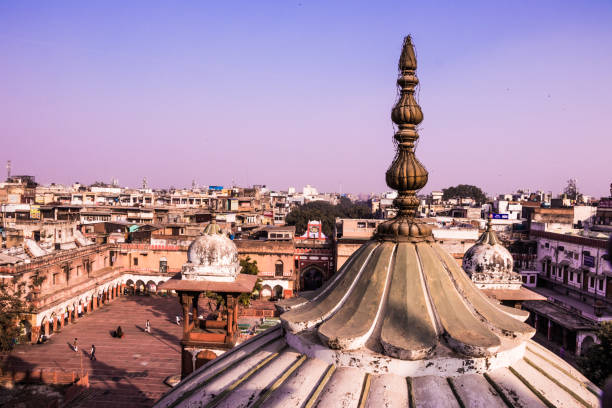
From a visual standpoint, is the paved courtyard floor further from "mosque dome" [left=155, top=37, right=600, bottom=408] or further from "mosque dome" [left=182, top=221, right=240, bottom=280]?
"mosque dome" [left=155, top=37, right=600, bottom=408]

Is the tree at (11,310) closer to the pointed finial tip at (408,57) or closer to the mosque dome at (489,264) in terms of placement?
the mosque dome at (489,264)

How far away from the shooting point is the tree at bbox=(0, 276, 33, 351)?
21172mm

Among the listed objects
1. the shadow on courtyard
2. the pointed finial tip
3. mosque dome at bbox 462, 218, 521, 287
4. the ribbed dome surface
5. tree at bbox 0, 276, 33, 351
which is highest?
the pointed finial tip

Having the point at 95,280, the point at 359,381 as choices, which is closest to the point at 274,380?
the point at 359,381

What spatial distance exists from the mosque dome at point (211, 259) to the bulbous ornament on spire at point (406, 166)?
960 centimetres

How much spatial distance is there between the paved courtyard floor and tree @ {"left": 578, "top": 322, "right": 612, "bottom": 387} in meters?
16.6

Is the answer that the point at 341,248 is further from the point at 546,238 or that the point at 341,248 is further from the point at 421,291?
the point at 421,291

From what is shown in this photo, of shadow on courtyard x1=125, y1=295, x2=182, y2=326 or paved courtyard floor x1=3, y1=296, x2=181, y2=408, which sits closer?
paved courtyard floor x1=3, y1=296, x2=181, y2=408

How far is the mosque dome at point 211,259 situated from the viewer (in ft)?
44.5

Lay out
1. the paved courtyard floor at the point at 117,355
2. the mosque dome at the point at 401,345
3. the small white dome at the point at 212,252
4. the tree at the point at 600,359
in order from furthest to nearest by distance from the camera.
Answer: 1. the paved courtyard floor at the point at 117,355
2. the tree at the point at 600,359
3. the small white dome at the point at 212,252
4. the mosque dome at the point at 401,345

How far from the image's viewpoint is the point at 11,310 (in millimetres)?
24594

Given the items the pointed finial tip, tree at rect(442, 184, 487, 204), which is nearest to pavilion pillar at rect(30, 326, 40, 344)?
the pointed finial tip

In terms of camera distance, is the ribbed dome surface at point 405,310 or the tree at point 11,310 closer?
the ribbed dome surface at point 405,310

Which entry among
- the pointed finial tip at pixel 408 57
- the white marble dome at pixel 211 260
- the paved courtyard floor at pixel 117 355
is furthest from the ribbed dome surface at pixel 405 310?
the paved courtyard floor at pixel 117 355
